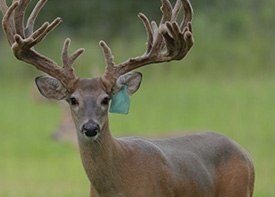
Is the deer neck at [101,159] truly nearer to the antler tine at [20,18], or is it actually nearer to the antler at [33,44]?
the antler at [33,44]

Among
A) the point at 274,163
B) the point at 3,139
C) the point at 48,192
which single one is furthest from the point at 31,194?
the point at 3,139

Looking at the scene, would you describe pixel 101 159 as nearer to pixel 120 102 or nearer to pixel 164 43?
pixel 120 102

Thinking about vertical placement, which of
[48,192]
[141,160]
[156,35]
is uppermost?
[156,35]

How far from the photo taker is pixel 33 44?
29.0 ft

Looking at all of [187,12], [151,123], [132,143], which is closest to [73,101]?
[132,143]

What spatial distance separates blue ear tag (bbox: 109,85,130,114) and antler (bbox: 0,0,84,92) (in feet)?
1.00

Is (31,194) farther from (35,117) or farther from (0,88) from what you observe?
(0,88)

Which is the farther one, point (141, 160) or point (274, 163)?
point (274, 163)

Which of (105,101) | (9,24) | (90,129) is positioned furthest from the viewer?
(9,24)

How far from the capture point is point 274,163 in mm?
16812

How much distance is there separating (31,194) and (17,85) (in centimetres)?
1765

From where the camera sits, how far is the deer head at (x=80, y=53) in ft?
27.5

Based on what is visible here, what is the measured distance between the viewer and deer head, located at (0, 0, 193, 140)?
838 centimetres

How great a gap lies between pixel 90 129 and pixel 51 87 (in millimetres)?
653
